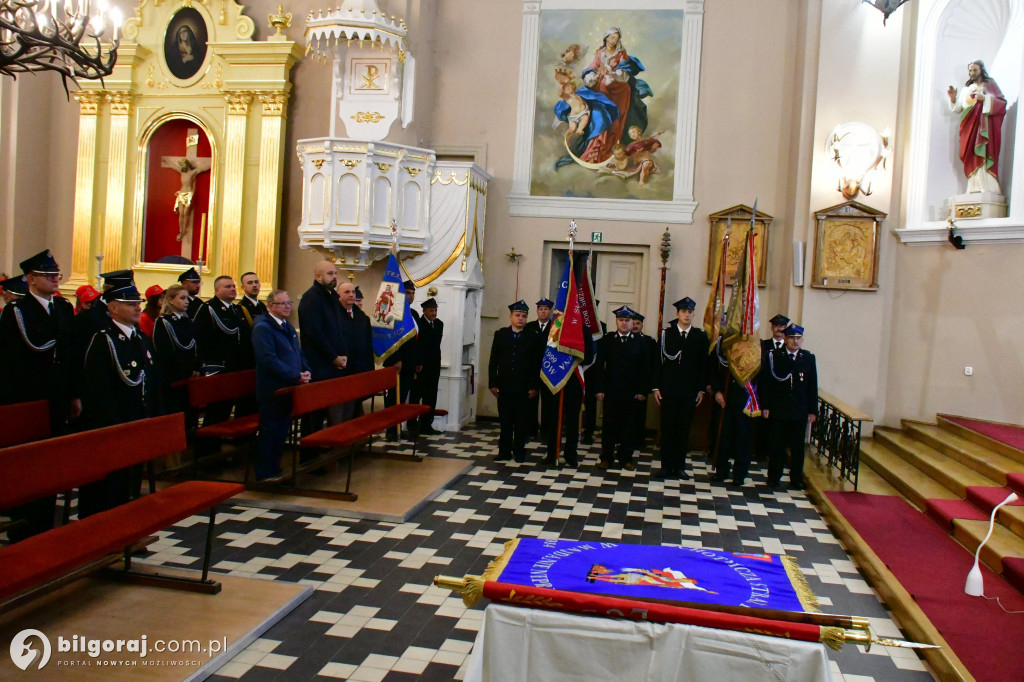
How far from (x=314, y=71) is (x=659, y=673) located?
9.54m

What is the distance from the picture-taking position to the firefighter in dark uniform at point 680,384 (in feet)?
24.5

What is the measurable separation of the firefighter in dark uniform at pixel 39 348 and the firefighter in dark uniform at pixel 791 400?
5.77 meters

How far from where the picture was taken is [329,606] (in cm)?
400

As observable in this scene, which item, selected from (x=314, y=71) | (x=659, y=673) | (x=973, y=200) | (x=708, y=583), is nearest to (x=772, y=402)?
(x=973, y=200)

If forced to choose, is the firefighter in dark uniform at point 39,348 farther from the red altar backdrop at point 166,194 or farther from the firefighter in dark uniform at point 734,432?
the red altar backdrop at point 166,194

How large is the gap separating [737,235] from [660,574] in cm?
727

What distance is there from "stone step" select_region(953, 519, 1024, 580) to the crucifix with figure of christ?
950cm

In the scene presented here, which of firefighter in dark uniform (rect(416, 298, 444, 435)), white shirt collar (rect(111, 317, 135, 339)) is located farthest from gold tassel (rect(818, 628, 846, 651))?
firefighter in dark uniform (rect(416, 298, 444, 435))

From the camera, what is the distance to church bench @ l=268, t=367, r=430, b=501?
18.9 feet

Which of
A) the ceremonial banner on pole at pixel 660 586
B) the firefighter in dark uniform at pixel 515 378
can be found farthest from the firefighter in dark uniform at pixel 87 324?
the firefighter in dark uniform at pixel 515 378

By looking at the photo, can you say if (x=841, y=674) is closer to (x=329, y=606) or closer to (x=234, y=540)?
(x=329, y=606)

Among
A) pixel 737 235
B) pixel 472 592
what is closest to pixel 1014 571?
pixel 472 592

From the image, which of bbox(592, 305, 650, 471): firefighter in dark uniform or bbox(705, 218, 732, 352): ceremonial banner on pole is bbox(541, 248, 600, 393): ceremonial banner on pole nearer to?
bbox(592, 305, 650, 471): firefighter in dark uniform

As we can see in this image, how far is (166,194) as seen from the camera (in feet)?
35.1
